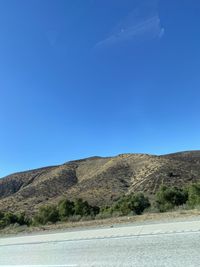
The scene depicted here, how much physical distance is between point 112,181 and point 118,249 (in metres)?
52.5

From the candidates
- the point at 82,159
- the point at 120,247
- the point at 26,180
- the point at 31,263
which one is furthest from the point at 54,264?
the point at 82,159

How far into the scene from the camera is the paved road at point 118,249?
7.63m

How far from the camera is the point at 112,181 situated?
6150 centimetres

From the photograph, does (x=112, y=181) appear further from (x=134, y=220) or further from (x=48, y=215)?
(x=134, y=220)

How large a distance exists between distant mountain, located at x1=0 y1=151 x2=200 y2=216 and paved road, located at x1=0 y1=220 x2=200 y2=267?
117 ft

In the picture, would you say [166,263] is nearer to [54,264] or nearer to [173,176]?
[54,264]

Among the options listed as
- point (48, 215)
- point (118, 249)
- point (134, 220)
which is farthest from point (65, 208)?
point (118, 249)

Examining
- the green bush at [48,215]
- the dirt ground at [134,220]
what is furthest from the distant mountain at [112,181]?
the dirt ground at [134,220]

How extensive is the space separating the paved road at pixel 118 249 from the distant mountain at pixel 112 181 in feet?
117

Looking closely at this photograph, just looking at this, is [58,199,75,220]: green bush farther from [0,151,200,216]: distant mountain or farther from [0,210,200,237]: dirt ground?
[0,210,200,237]: dirt ground

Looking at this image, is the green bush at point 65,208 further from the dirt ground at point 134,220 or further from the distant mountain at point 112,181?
the dirt ground at point 134,220

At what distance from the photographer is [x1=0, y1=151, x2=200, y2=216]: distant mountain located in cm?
5446

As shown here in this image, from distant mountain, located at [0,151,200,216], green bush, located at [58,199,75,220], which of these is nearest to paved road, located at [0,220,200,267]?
green bush, located at [58,199,75,220]

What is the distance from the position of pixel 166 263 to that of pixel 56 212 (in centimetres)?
3031
